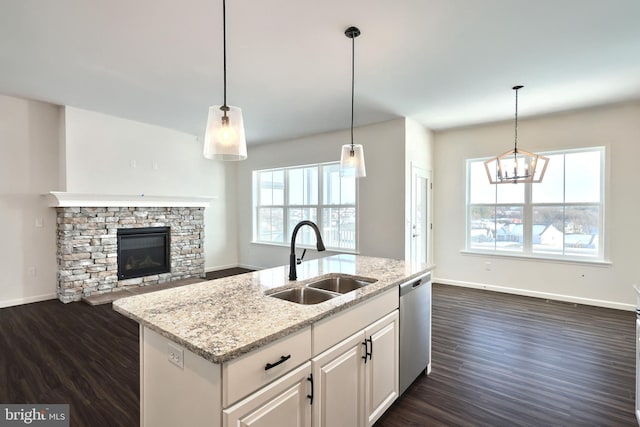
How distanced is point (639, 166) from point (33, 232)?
27.0ft

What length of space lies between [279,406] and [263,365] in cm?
22

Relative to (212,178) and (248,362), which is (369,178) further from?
(248,362)

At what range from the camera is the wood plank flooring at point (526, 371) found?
2115mm

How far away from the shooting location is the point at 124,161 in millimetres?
5027

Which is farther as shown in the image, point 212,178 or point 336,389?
point 212,178

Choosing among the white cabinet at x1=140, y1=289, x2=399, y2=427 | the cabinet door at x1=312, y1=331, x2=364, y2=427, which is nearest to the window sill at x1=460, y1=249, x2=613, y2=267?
the white cabinet at x1=140, y1=289, x2=399, y2=427

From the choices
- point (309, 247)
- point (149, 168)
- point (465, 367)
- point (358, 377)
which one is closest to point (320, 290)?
point (358, 377)

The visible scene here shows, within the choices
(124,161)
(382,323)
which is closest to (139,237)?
(124,161)

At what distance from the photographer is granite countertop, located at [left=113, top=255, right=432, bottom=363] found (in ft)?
3.90

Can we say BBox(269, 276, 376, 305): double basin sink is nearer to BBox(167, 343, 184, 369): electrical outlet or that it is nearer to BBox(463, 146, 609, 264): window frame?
BBox(167, 343, 184, 369): electrical outlet

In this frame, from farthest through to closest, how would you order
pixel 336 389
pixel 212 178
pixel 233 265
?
pixel 233 265 → pixel 212 178 → pixel 336 389

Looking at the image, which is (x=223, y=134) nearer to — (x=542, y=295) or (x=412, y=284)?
(x=412, y=284)

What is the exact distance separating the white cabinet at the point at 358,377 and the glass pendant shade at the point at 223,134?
120 centimetres

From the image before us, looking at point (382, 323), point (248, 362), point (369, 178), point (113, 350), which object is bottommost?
→ point (113, 350)
